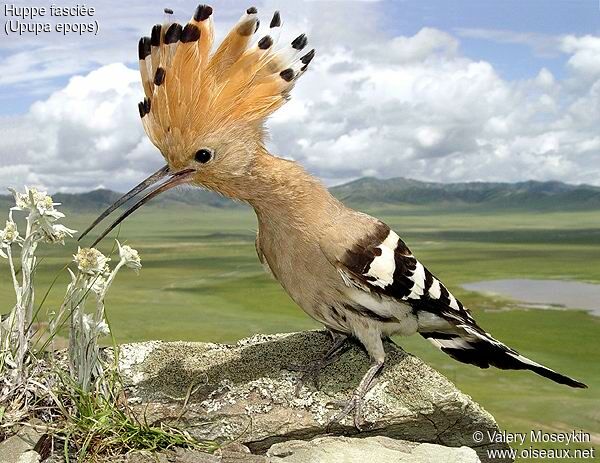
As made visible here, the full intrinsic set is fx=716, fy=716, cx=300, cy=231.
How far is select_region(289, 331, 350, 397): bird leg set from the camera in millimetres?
4035

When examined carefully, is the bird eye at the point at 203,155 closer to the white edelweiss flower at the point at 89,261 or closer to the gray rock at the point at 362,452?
the white edelweiss flower at the point at 89,261

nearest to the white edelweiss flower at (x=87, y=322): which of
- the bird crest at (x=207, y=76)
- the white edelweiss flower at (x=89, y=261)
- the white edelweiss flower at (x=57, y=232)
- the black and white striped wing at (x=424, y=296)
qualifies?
the white edelweiss flower at (x=89, y=261)

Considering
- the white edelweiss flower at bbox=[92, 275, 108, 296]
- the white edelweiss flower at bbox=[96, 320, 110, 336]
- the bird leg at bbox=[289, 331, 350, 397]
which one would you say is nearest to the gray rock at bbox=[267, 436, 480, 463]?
the bird leg at bbox=[289, 331, 350, 397]

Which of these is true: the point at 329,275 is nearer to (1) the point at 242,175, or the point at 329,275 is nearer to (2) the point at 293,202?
(2) the point at 293,202

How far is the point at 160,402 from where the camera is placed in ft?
12.7

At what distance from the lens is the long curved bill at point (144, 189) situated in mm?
3471

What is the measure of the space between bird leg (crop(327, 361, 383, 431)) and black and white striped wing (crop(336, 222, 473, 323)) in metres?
0.41

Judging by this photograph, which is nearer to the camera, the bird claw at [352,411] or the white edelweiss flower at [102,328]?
the white edelweiss flower at [102,328]

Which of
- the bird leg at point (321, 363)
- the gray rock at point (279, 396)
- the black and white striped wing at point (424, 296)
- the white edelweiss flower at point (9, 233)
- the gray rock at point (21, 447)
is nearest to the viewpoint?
the gray rock at point (21, 447)

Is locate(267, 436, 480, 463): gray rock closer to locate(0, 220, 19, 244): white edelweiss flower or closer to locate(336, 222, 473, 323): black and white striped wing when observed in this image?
locate(336, 222, 473, 323): black and white striped wing

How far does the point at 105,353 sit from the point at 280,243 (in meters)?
1.31

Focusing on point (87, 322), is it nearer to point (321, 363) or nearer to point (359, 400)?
point (321, 363)

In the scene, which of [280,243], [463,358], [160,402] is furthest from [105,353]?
[463,358]

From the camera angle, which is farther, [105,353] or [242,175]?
[105,353]
